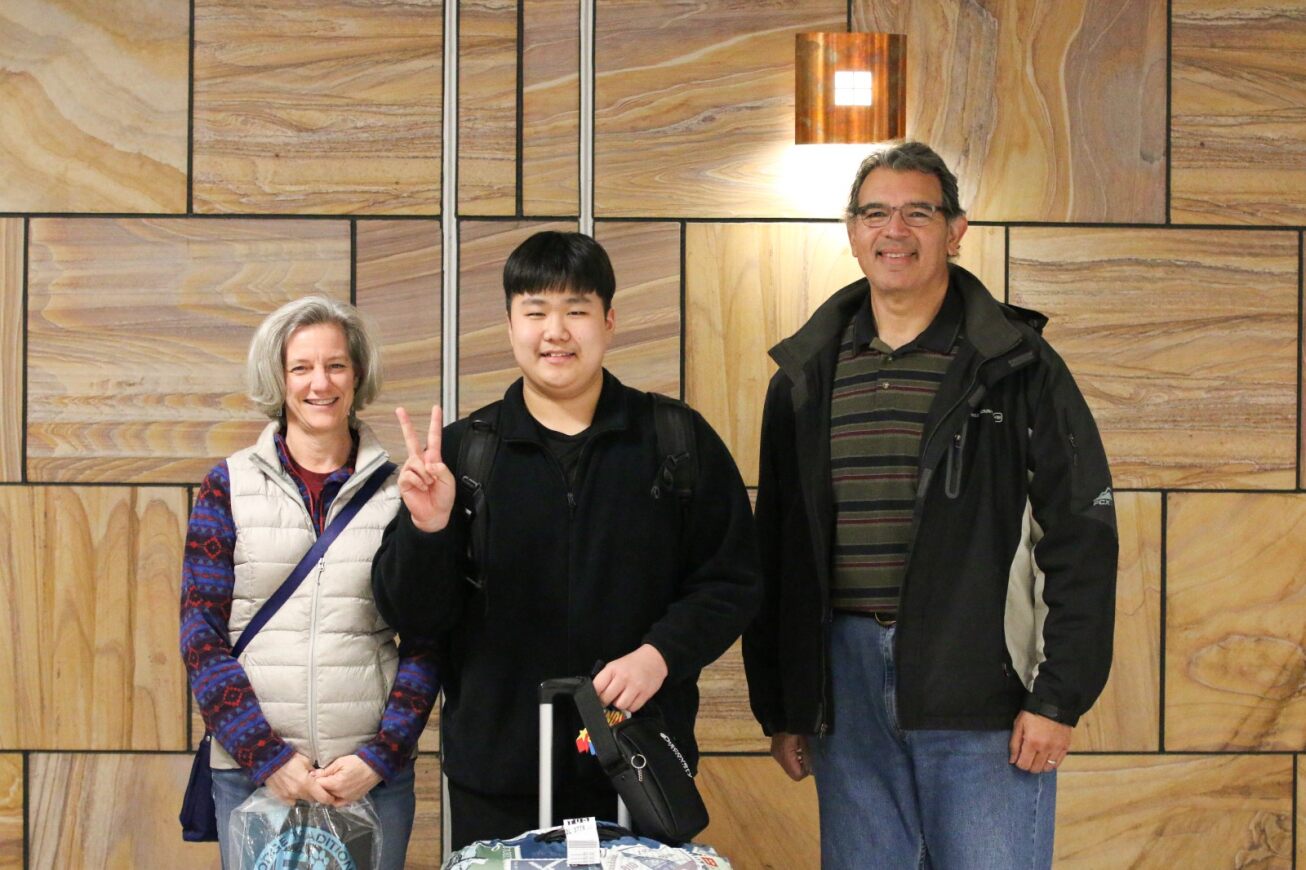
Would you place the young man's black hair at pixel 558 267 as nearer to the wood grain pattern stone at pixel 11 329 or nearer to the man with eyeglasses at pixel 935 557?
the man with eyeglasses at pixel 935 557

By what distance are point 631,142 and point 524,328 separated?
142cm

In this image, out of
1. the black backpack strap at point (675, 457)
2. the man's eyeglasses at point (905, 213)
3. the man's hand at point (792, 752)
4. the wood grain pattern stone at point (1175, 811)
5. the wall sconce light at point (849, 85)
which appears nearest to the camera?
the black backpack strap at point (675, 457)

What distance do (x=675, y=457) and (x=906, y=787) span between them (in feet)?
2.62

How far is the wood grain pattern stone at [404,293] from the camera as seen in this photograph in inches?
140

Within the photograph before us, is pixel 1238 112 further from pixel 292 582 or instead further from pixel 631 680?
pixel 292 582

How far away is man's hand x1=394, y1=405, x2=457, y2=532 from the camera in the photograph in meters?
2.12

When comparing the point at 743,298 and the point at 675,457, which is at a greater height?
the point at 743,298

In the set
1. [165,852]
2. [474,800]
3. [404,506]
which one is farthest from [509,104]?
[165,852]

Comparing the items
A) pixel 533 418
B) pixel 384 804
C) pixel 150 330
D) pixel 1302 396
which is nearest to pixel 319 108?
pixel 150 330

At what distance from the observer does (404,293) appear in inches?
140

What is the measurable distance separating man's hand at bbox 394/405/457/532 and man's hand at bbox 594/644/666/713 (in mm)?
381

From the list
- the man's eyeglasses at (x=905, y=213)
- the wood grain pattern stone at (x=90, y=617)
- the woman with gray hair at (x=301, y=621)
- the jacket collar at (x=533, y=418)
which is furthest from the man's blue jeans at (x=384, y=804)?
the man's eyeglasses at (x=905, y=213)

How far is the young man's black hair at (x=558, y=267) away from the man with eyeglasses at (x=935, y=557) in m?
0.48

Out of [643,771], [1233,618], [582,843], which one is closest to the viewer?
[582,843]
